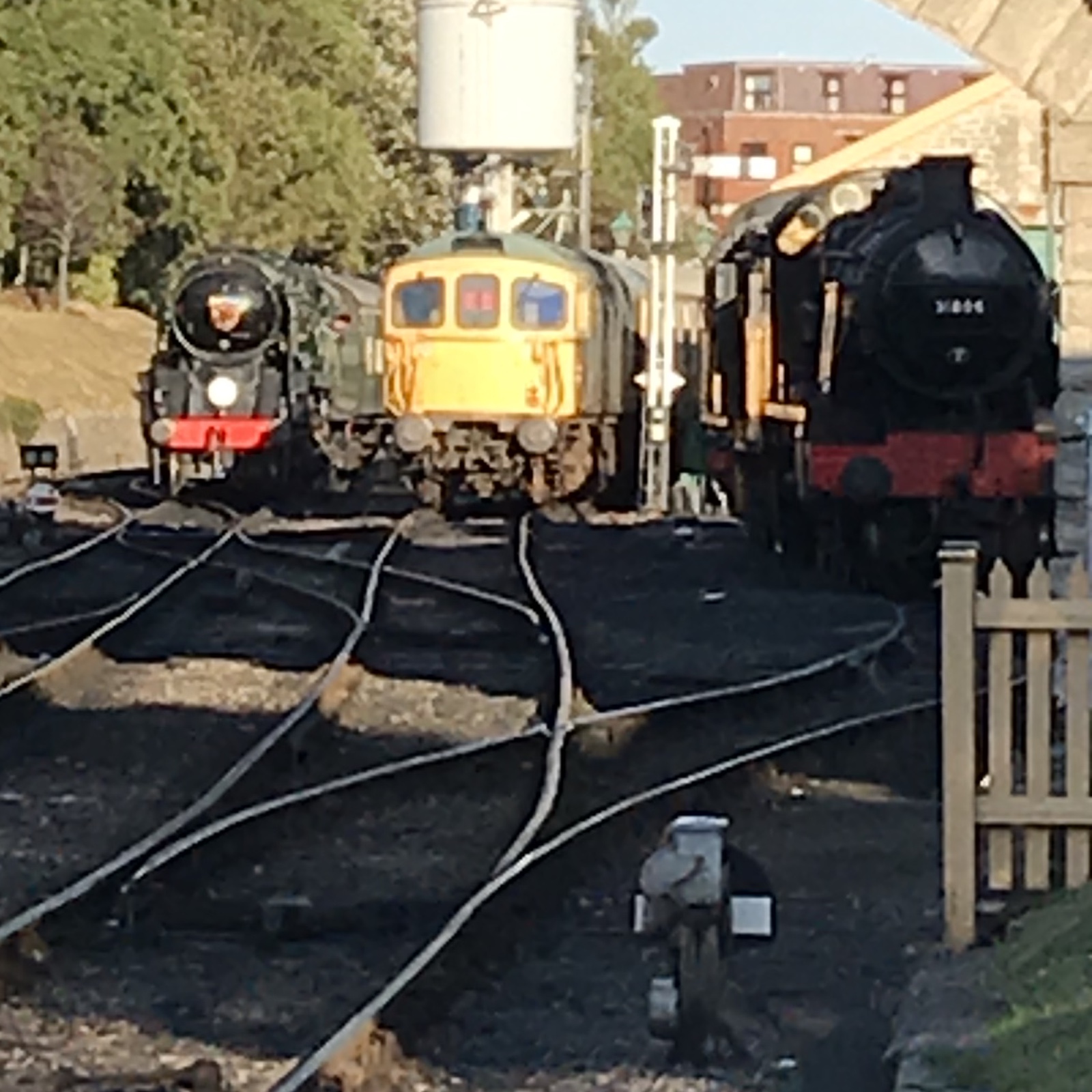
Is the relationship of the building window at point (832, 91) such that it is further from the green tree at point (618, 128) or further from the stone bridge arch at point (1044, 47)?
the stone bridge arch at point (1044, 47)

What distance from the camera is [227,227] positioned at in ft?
200

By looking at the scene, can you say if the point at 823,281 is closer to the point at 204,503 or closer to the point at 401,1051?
the point at 204,503

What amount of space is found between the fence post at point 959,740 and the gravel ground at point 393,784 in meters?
0.94

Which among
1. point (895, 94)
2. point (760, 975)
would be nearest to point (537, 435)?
point (760, 975)

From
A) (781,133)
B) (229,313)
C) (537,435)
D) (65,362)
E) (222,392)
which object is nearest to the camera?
(537,435)

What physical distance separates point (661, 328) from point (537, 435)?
2723mm

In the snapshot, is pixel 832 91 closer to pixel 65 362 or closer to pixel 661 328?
pixel 65 362

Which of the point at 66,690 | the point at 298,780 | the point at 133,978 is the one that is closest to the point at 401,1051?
the point at 133,978

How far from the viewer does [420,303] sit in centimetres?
3094

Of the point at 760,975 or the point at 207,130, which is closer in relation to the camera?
the point at 760,975

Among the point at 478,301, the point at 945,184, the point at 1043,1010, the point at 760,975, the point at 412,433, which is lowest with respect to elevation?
the point at 760,975

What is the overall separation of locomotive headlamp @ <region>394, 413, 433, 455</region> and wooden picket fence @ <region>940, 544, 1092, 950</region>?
2044 cm

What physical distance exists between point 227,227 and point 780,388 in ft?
129

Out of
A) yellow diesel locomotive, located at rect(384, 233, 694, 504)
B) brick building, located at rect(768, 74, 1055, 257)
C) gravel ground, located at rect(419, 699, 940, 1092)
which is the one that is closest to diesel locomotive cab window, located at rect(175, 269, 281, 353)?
yellow diesel locomotive, located at rect(384, 233, 694, 504)
